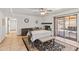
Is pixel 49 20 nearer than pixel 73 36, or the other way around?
pixel 73 36

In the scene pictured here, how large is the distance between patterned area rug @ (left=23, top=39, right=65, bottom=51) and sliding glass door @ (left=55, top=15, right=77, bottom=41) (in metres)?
0.25

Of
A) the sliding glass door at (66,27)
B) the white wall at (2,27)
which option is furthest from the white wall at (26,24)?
the sliding glass door at (66,27)

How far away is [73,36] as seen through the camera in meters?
1.89

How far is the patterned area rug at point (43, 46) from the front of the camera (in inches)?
74.8

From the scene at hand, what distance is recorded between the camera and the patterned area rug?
190 centimetres

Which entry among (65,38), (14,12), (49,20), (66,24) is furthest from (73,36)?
(14,12)

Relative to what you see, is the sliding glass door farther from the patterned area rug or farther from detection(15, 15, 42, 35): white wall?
detection(15, 15, 42, 35): white wall

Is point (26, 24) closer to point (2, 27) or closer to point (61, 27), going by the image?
point (2, 27)

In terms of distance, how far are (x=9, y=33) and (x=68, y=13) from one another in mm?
1391

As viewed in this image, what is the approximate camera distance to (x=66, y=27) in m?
1.99

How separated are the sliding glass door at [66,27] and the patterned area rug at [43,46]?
254 millimetres
